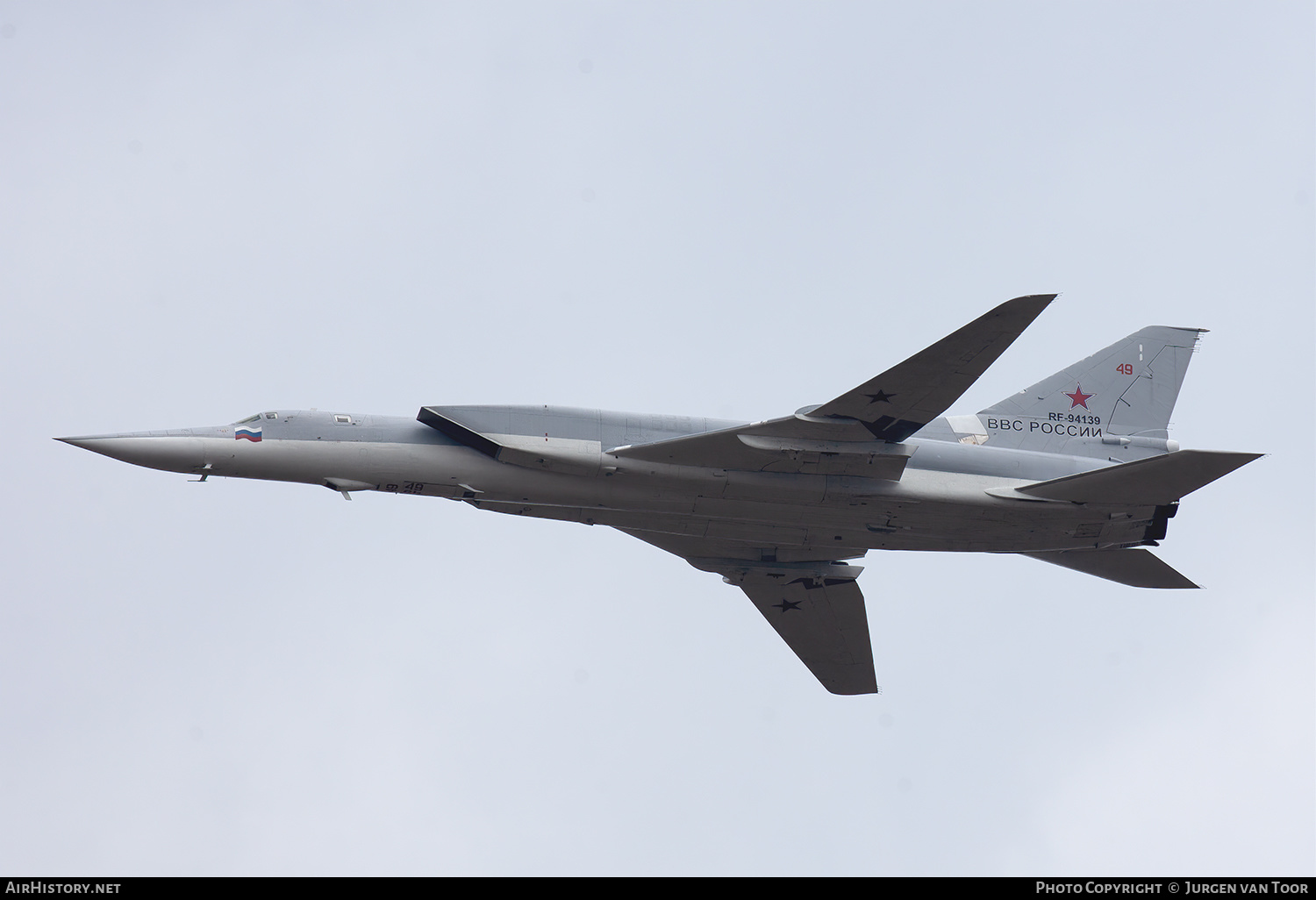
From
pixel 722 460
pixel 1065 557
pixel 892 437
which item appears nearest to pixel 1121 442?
pixel 1065 557

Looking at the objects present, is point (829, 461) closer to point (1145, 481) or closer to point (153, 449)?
point (1145, 481)

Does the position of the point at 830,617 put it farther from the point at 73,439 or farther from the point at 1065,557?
the point at 73,439

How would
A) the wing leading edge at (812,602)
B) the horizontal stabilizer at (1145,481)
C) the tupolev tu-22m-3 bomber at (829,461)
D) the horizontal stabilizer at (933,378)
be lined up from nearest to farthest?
the horizontal stabilizer at (933,378) → the tupolev tu-22m-3 bomber at (829,461) → the horizontal stabilizer at (1145,481) → the wing leading edge at (812,602)

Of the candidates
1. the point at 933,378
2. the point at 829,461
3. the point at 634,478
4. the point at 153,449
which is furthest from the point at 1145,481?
the point at 153,449

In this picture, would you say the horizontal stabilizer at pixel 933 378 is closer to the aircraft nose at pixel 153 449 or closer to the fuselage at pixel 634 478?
the fuselage at pixel 634 478

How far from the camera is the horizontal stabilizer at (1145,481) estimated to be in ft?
78.8

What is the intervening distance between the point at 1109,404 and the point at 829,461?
7.61 m

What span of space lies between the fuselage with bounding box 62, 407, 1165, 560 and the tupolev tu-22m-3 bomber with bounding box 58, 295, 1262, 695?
36 mm

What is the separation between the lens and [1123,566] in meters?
27.8

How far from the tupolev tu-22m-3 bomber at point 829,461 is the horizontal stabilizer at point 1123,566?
2.8 inches

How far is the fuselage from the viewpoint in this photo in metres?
23.1

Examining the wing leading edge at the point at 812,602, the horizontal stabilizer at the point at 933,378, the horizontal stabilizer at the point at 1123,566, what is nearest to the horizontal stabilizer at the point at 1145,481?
the horizontal stabilizer at the point at 1123,566

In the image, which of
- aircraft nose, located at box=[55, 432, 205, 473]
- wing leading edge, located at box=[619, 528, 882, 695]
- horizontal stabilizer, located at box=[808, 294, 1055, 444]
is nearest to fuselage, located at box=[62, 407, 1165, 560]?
aircraft nose, located at box=[55, 432, 205, 473]
